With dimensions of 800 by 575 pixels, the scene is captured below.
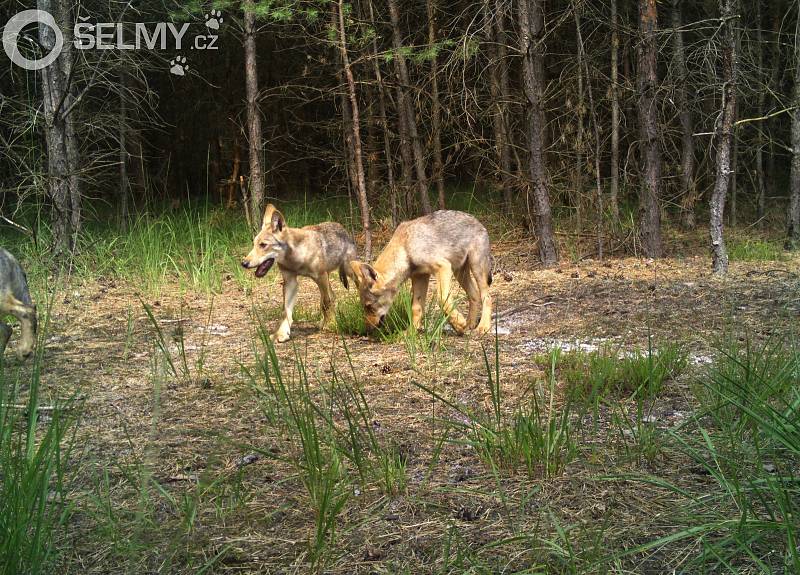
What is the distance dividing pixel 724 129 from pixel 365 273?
15.5ft

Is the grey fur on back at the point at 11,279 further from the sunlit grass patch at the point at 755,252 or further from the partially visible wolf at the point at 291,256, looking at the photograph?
the sunlit grass patch at the point at 755,252

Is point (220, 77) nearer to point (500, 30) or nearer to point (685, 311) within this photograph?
point (500, 30)

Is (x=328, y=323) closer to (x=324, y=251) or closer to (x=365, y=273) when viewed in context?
(x=324, y=251)

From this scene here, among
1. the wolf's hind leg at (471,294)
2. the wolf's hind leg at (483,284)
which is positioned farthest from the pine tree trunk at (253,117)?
the wolf's hind leg at (483,284)

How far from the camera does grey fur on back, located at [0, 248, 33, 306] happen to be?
666 centimetres

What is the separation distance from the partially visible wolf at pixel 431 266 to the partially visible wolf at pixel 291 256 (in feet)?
2.15

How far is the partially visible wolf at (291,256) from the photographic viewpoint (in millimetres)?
7840

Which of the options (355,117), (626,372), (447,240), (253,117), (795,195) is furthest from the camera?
(253,117)

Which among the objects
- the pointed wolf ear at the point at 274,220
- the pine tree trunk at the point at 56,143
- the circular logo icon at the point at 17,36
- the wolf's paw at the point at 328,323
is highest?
the circular logo icon at the point at 17,36

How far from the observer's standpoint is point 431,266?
7.84 metres

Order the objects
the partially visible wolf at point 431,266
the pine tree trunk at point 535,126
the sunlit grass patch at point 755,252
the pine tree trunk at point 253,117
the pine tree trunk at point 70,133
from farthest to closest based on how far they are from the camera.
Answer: the pine tree trunk at point 253,117
the sunlit grass patch at point 755,252
the pine tree trunk at point 70,133
the pine tree trunk at point 535,126
the partially visible wolf at point 431,266

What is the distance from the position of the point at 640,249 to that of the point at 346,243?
213 inches

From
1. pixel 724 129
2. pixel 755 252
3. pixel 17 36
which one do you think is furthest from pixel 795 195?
pixel 17 36

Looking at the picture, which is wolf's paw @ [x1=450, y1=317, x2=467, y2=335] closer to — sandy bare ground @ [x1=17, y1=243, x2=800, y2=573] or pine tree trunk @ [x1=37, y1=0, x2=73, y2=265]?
sandy bare ground @ [x1=17, y1=243, x2=800, y2=573]
